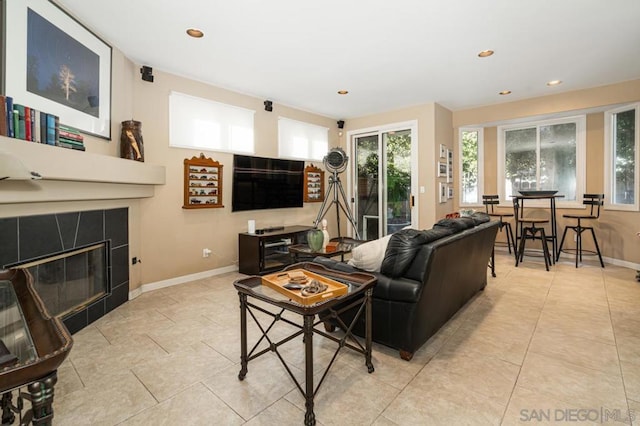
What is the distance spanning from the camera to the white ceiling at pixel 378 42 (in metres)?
2.63

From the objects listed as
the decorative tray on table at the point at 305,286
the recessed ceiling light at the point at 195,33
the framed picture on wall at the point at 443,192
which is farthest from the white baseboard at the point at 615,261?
the recessed ceiling light at the point at 195,33

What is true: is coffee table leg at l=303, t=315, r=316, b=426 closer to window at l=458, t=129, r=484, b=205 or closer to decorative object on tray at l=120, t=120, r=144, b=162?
decorative object on tray at l=120, t=120, r=144, b=162

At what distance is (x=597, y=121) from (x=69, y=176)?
693cm

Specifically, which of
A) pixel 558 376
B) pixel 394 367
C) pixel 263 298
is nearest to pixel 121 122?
pixel 263 298

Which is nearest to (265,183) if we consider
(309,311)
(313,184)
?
(313,184)

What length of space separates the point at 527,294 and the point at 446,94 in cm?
312

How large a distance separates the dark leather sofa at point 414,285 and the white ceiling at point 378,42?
192cm

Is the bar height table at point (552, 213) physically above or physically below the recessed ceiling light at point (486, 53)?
below

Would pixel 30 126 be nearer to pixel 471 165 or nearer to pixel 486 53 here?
pixel 486 53

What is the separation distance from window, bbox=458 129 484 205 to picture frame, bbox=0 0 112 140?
5.74 meters

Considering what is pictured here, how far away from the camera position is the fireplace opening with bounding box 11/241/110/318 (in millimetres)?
2432

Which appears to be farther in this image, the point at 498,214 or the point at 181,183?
the point at 498,214

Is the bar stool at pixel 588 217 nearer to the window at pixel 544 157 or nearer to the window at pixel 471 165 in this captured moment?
the window at pixel 544 157

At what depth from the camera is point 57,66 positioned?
2.44 meters
